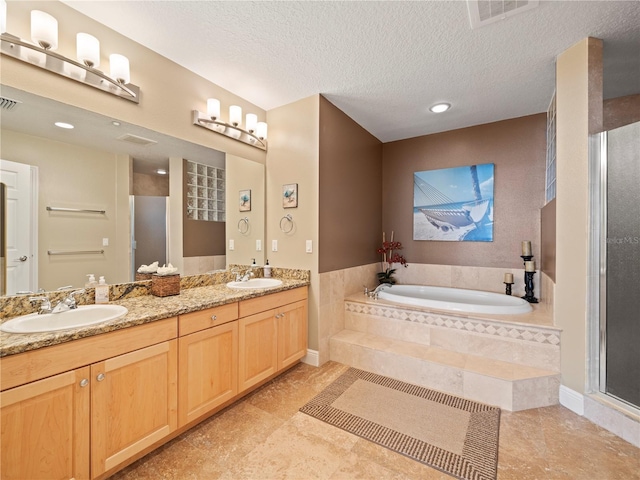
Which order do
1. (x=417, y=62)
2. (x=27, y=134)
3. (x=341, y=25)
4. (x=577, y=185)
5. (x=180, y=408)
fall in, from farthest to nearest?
(x=417, y=62), (x=577, y=185), (x=341, y=25), (x=180, y=408), (x=27, y=134)

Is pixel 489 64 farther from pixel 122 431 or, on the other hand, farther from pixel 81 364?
pixel 122 431

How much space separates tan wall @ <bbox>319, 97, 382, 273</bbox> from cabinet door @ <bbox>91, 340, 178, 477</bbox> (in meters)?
1.55

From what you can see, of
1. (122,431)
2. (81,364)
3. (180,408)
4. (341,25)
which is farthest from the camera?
(341,25)

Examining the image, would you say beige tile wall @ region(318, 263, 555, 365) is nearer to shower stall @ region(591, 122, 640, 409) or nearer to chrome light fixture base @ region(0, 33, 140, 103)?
shower stall @ region(591, 122, 640, 409)

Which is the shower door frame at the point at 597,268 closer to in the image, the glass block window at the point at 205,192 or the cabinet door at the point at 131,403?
the cabinet door at the point at 131,403

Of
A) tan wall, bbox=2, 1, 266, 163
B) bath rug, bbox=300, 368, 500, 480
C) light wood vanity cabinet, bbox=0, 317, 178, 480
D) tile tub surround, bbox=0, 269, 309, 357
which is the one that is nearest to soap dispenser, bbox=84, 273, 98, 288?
tile tub surround, bbox=0, 269, 309, 357

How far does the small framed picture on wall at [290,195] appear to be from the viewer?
9.42ft

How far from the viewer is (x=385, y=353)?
2.60 m

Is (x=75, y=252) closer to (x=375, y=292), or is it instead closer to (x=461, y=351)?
(x=375, y=292)

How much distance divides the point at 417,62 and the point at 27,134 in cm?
257

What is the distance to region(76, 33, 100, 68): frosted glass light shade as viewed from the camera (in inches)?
65.3

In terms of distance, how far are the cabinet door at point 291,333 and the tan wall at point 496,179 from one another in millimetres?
1910

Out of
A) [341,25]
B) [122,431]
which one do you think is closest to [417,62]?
[341,25]

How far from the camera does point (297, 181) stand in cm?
288
